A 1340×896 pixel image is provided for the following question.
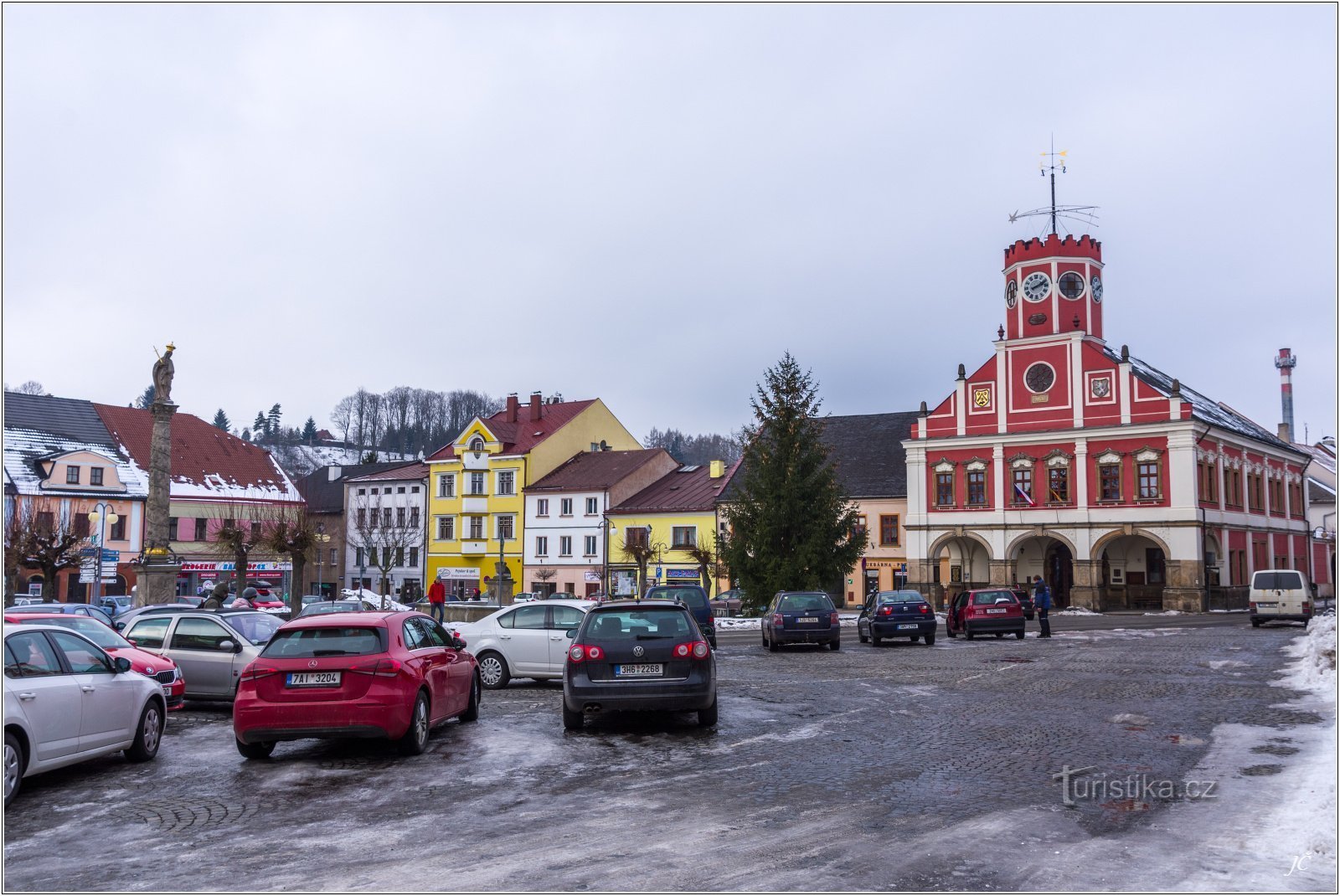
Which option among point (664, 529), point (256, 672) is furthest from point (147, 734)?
point (664, 529)

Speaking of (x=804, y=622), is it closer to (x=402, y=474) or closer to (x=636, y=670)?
(x=636, y=670)

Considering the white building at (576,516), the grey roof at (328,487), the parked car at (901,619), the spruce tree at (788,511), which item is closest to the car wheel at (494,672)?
the parked car at (901,619)

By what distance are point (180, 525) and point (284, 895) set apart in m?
68.3

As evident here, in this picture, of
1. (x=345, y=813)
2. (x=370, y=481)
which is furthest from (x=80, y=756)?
(x=370, y=481)

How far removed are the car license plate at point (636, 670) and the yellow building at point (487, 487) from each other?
195 ft

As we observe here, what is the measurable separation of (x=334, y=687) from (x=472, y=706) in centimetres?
332

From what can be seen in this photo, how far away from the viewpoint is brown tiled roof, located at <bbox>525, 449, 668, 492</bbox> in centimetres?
7225

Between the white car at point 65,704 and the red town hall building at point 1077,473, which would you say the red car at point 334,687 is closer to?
the white car at point 65,704

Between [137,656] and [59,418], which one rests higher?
[59,418]

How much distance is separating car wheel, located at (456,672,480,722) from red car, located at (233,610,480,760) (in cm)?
211

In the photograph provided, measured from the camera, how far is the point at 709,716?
13984mm

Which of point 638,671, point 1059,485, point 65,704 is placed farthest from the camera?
point 1059,485

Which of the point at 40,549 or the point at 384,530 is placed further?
the point at 384,530

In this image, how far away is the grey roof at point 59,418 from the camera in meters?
66.5
